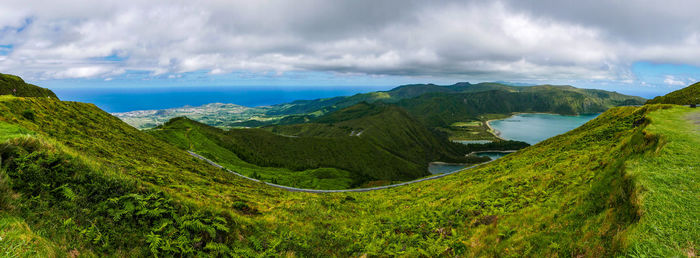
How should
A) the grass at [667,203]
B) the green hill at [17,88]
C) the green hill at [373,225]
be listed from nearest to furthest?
the grass at [667,203] < the green hill at [373,225] < the green hill at [17,88]

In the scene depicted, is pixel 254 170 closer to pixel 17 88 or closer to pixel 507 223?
pixel 507 223

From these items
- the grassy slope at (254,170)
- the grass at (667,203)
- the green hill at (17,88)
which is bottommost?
the grassy slope at (254,170)

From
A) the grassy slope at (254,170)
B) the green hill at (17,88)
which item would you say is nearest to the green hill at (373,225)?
the grassy slope at (254,170)

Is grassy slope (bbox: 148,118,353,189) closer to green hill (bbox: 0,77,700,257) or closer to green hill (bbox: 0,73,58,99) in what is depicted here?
green hill (bbox: 0,73,58,99)

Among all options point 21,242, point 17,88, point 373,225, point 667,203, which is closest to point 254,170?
point 373,225

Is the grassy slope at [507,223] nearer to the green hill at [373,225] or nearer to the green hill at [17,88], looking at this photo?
the green hill at [373,225]

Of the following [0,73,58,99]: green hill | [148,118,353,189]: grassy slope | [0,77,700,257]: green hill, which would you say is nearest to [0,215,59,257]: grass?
[0,77,700,257]: green hill

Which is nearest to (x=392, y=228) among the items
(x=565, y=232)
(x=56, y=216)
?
(x=565, y=232)

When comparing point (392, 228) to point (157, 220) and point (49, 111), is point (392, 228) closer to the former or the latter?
point (157, 220)

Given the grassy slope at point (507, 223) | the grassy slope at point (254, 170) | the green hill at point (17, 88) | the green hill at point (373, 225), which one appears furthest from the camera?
the green hill at point (17, 88)
